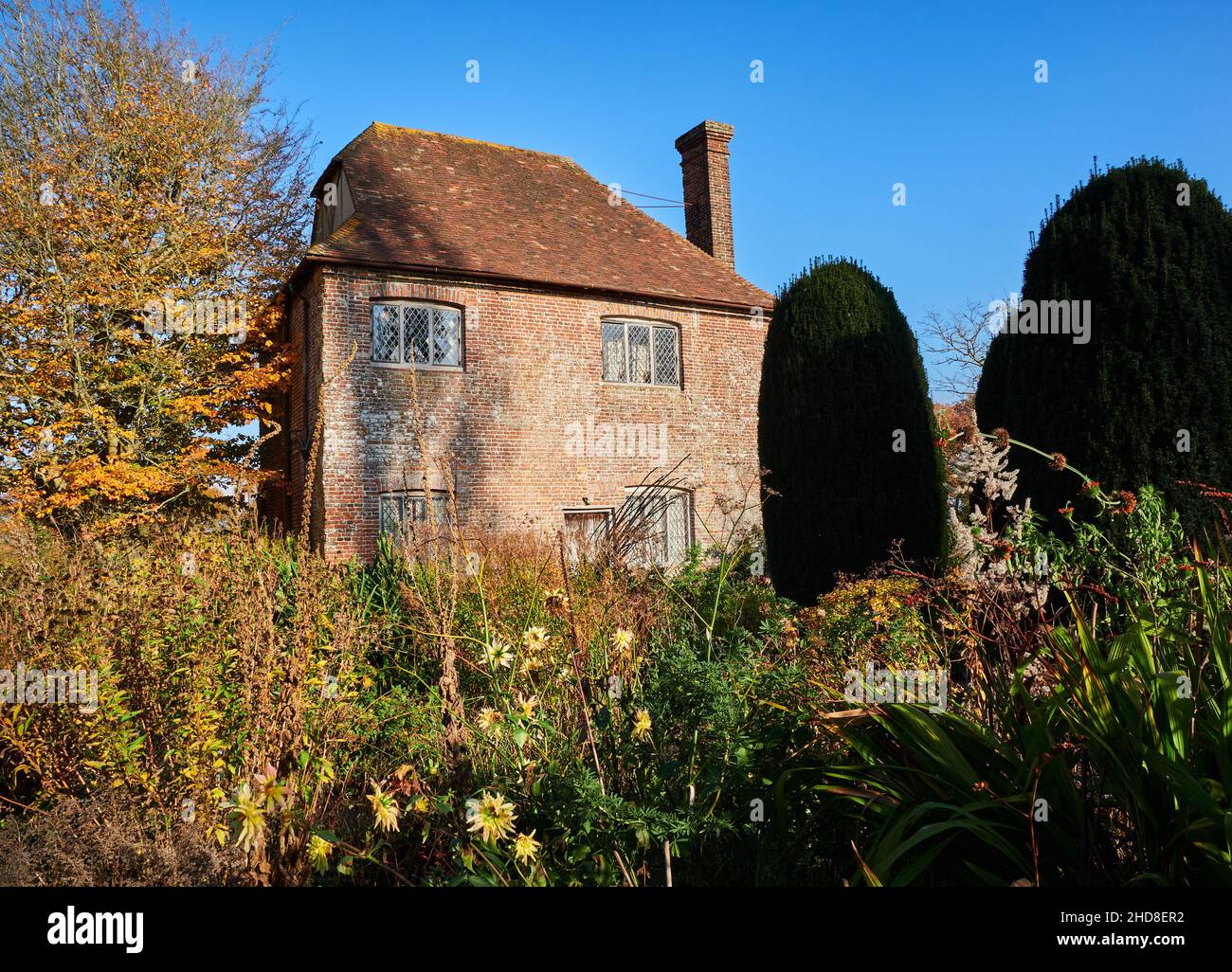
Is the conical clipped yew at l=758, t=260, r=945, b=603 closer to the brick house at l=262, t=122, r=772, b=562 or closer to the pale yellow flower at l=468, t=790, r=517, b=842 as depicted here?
the brick house at l=262, t=122, r=772, b=562

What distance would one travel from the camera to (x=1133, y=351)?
23.1 feet

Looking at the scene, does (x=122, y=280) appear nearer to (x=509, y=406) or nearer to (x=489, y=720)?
(x=509, y=406)

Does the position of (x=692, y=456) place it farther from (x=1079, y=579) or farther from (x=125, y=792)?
(x=125, y=792)

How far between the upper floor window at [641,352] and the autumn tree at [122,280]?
656cm

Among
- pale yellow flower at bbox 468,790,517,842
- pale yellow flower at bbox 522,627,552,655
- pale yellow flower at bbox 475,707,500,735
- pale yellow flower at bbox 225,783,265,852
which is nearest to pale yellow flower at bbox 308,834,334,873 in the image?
pale yellow flower at bbox 225,783,265,852

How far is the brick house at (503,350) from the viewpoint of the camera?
48.0ft

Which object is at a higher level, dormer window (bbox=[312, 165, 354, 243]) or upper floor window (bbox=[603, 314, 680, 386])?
dormer window (bbox=[312, 165, 354, 243])

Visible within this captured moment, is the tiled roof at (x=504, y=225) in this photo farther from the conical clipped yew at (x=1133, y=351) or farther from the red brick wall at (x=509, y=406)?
the conical clipped yew at (x=1133, y=351)

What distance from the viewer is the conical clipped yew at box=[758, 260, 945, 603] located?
8914 millimetres

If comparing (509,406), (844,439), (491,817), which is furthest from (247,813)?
(509,406)

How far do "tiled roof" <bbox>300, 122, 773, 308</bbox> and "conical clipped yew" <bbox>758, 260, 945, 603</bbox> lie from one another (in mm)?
7252

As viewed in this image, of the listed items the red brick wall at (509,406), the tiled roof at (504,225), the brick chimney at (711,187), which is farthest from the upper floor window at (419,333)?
the brick chimney at (711,187)

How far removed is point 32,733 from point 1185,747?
4.79 meters

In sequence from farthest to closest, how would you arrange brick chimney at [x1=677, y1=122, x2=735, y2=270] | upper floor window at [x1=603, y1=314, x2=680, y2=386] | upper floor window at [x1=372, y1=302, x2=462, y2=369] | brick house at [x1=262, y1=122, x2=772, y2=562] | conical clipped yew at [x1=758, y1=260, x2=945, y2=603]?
brick chimney at [x1=677, y1=122, x2=735, y2=270] → upper floor window at [x1=603, y1=314, x2=680, y2=386] → upper floor window at [x1=372, y1=302, x2=462, y2=369] → brick house at [x1=262, y1=122, x2=772, y2=562] → conical clipped yew at [x1=758, y1=260, x2=945, y2=603]
